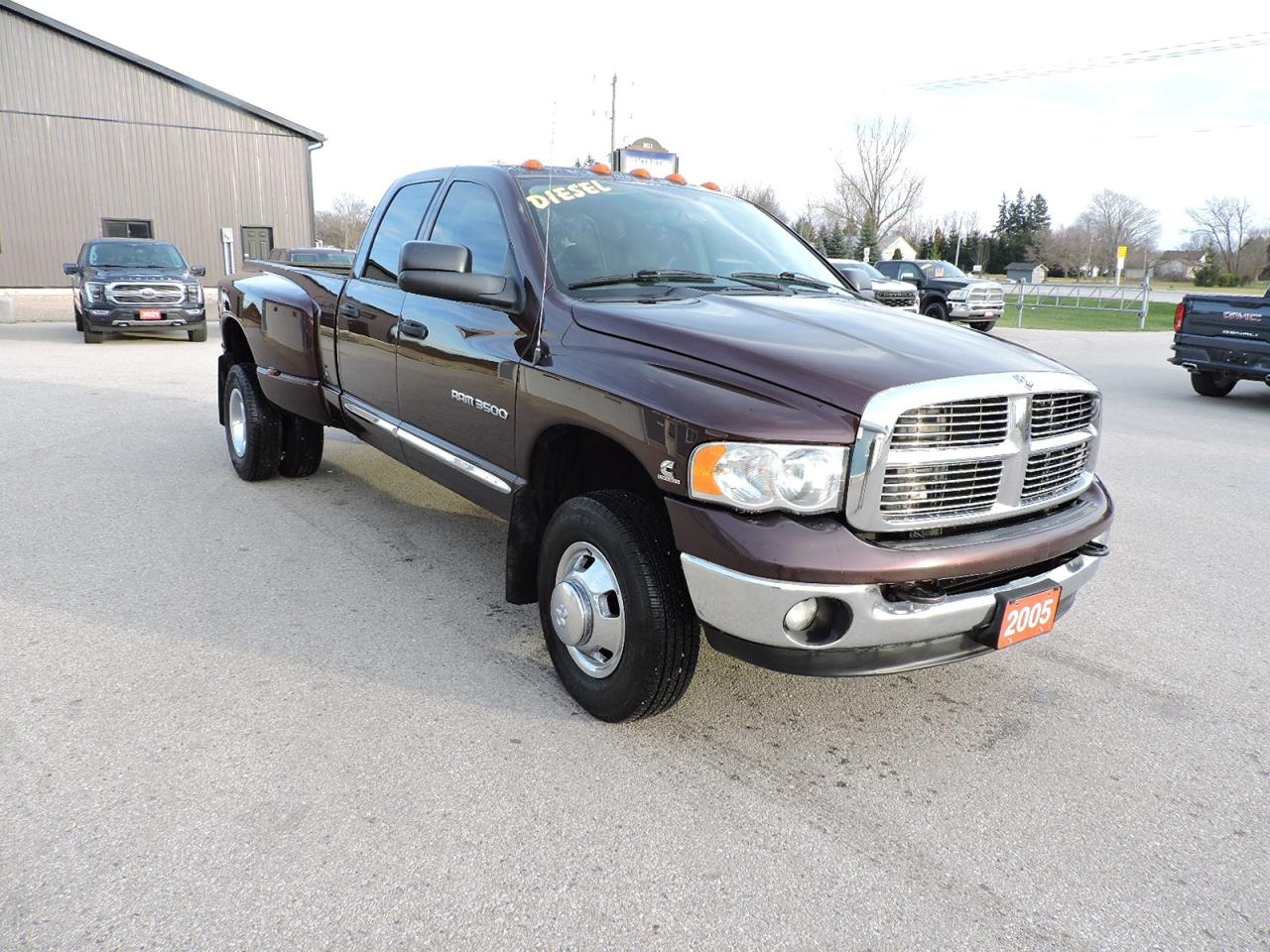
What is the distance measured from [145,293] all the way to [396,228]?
11934 millimetres

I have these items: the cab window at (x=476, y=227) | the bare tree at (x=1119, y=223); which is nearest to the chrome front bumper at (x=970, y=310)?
the cab window at (x=476, y=227)

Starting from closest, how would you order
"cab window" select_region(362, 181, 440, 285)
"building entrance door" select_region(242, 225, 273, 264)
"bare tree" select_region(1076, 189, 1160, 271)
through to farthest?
1. "cab window" select_region(362, 181, 440, 285)
2. "building entrance door" select_region(242, 225, 273, 264)
3. "bare tree" select_region(1076, 189, 1160, 271)

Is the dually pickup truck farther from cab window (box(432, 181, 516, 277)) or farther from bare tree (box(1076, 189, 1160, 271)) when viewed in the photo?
bare tree (box(1076, 189, 1160, 271))

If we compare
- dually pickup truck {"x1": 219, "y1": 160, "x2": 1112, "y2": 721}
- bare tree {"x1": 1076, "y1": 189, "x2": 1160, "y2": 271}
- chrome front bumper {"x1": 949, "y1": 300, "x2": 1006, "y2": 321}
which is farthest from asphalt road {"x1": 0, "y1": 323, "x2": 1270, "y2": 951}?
bare tree {"x1": 1076, "y1": 189, "x2": 1160, "y2": 271}

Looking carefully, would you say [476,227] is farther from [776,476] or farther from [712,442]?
[776,476]

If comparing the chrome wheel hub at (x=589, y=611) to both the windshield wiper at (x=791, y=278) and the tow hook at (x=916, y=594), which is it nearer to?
the tow hook at (x=916, y=594)

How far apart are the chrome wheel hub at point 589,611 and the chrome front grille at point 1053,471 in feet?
4.33

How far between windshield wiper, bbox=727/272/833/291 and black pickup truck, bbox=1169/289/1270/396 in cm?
861

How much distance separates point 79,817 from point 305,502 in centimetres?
323

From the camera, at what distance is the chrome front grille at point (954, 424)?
251cm

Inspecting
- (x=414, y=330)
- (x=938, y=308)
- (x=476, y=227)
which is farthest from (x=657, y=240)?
(x=938, y=308)

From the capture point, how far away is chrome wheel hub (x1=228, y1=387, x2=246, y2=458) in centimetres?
600

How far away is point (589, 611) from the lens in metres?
2.97

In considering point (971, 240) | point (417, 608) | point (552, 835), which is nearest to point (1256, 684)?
point (552, 835)
